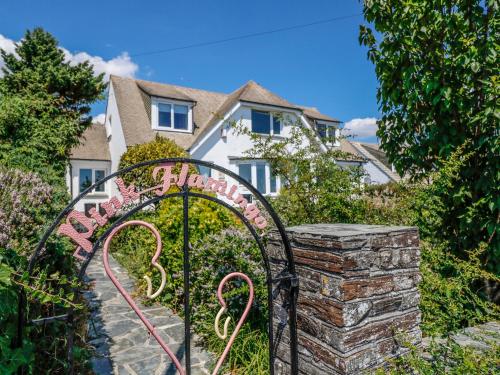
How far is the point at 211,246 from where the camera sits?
14.5 feet

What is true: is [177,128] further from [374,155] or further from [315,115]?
[374,155]

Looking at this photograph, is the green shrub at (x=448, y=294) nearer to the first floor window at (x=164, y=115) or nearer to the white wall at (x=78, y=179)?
the first floor window at (x=164, y=115)

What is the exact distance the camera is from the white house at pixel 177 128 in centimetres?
1555

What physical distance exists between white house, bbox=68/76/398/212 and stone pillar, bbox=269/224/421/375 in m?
12.6

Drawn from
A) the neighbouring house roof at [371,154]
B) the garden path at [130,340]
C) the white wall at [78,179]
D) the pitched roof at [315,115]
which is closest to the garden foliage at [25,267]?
the garden path at [130,340]

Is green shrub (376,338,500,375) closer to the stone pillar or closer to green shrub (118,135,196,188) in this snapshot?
the stone pillar

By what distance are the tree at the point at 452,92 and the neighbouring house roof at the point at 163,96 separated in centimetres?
1190

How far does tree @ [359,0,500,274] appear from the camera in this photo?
3.38 m

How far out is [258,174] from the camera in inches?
642

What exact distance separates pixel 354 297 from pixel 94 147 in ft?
61.2

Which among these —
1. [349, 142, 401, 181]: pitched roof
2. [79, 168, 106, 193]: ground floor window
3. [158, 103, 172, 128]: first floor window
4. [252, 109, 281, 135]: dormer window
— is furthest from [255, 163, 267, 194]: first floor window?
[349, 142, 401, 181]: pitched roof

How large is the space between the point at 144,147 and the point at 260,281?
29.5 feet

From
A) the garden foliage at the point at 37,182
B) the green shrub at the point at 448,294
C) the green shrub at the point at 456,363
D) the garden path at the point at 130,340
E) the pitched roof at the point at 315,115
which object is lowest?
the garden path at the point at 130,340

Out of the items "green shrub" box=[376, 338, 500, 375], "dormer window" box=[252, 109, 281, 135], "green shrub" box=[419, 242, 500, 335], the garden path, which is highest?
"dormer window" box=[252, 109, 281, 135]
